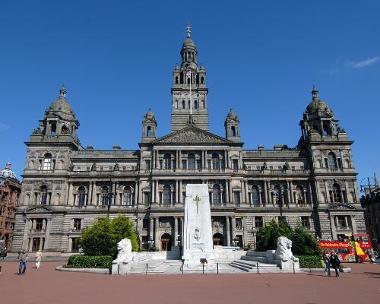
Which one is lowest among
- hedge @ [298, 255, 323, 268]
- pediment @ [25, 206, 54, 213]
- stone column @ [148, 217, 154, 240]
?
hedge @ [298, 255, 323, 268]

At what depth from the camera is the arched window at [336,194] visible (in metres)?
59.0

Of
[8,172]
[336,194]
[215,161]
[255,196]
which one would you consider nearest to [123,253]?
[215,161]

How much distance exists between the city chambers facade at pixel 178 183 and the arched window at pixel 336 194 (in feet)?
0.60

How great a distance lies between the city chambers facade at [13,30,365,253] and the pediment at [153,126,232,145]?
7.3 inches

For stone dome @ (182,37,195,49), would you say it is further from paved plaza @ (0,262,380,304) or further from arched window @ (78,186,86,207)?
paved plaza @ (0,262,380,304)

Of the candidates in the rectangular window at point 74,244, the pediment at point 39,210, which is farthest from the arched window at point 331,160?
the pediment at point 39,210

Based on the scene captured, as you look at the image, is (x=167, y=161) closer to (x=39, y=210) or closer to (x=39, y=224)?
(x=39, y=210)

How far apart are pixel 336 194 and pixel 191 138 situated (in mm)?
28385

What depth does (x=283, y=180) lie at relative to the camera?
2389 inches

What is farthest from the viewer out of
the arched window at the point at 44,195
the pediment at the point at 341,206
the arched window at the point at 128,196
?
the arched window at the point at 128,196

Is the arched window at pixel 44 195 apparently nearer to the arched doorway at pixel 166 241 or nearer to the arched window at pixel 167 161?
the arched window at pixel 167 161

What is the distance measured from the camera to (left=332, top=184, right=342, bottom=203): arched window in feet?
194

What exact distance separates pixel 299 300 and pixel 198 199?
19746 millimetres

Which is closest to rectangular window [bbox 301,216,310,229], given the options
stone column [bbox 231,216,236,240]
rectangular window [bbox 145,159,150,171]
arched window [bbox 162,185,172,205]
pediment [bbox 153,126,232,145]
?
stone column [bbox 231,216,236,240]
